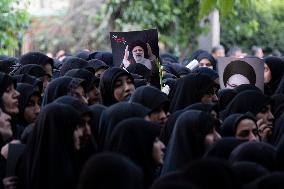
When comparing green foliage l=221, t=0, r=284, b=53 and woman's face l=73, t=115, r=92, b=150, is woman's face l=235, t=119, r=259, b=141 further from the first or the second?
green foliage l=221, t=0, r=284, b=53

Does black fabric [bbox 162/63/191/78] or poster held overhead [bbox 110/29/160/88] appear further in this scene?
black fabric [bbox 162/63/191/78]

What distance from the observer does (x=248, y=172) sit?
5613 mm

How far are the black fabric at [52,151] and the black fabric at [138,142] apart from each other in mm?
302

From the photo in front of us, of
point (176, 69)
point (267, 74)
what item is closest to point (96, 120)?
point (267, 74)

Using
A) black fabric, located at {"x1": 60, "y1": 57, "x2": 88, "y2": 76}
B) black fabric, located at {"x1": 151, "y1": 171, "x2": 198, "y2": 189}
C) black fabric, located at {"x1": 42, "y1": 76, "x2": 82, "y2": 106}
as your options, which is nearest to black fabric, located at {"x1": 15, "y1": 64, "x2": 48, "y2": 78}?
black fabric, located at {"x1": 60, "y1": 57, "x2": 88, "y2": 76}

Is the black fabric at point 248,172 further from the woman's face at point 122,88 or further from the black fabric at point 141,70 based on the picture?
the black fabric at point 141,70

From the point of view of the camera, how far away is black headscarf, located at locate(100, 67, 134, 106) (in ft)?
31.0

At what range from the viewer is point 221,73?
1037cm

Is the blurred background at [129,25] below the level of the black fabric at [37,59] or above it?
below

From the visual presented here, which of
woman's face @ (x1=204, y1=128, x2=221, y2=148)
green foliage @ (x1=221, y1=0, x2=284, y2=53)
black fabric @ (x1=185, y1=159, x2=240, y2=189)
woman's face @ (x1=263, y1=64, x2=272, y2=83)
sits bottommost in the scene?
green foliage @ (x1=221, y1=0, x2=284, y2=53)

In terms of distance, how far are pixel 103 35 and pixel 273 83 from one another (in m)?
11.0

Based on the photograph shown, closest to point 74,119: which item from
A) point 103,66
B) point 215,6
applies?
point 215,6

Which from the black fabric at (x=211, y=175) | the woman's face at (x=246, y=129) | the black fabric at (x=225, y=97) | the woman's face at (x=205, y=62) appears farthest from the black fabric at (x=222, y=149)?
the woman's face at (x=205, y=62)

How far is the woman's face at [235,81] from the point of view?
33.5ft
